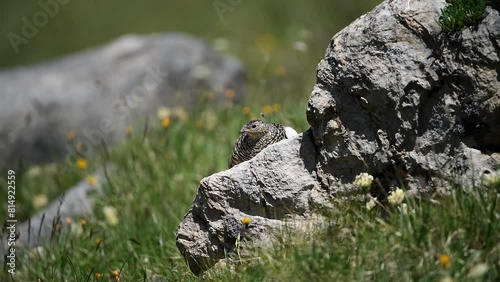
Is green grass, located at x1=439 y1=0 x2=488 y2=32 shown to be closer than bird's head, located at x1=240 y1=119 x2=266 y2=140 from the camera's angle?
Yes

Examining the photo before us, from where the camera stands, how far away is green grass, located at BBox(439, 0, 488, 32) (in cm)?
400

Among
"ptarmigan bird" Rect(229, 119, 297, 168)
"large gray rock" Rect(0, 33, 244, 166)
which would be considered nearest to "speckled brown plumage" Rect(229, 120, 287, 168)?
"ptarmigan bird" Rect(229, 119, 297, 168)

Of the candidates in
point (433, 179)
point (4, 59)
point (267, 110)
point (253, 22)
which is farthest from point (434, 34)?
point (4, 59)

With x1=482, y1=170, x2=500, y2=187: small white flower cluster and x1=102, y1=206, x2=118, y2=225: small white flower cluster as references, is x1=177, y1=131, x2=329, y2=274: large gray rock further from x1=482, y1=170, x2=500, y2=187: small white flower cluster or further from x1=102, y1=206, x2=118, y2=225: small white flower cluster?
x1=102, y1=206, x2=118, y2=225: small white flower cluster

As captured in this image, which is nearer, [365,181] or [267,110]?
[365,181]

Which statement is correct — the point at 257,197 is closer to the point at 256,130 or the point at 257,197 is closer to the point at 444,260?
the point at 256,130

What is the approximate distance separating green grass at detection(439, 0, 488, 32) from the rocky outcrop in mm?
51

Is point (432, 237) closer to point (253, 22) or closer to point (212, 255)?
point (212, 255)

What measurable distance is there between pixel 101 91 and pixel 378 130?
23.1ft

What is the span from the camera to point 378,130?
4.29 metres

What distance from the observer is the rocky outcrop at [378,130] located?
401 cm

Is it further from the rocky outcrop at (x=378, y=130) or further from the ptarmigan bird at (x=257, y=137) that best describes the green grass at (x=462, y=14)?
the ptarmigan bird at (x=257, y=137)

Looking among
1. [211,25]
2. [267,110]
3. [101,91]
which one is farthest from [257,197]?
[211,25]

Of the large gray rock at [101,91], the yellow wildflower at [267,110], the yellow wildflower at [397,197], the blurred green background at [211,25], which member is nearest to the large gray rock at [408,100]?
the yellow wildflower at [397,197]
